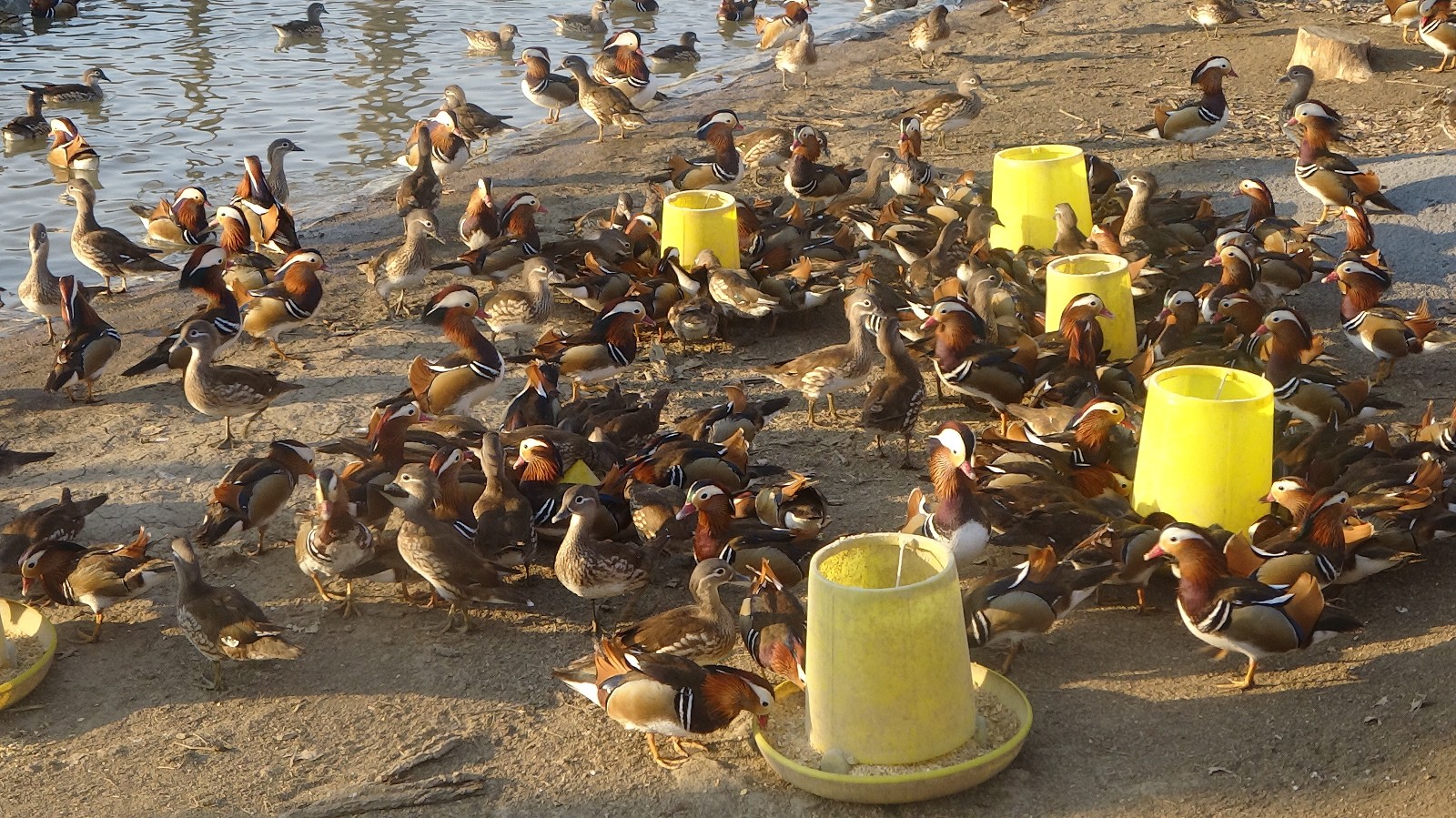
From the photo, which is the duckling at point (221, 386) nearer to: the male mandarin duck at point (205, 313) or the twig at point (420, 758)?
the male mandarin duck at point (205, 313)

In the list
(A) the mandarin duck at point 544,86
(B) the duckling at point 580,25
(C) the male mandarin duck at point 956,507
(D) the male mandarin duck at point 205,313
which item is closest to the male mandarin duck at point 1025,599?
(C) the male mandarin duck at point 956,507

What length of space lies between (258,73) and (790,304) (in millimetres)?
13957

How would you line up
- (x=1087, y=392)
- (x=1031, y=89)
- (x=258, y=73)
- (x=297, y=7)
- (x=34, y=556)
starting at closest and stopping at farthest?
(x=34, y=556) → (x=1087, y=392) → (x=1031, y=89) → (x=258, y=73) → (x=297, y=7)

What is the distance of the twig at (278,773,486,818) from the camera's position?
5.63 metres

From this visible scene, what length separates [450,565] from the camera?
270 inches

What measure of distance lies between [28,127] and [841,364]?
42.8ft

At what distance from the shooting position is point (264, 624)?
6.49 meters

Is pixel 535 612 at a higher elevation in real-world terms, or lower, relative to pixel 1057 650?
lower

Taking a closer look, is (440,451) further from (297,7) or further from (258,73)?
(297,7)

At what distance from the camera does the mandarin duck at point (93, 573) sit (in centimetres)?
703

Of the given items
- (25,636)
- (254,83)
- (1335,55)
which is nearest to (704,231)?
(25,636)

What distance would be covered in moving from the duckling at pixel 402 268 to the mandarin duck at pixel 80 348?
2049 mm

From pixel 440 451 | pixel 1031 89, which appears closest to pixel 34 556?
pixel 440 451

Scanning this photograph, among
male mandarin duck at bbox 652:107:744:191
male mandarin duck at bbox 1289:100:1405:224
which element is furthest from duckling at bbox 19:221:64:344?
male mandarin duck at bbox 1289:100:1405:224
